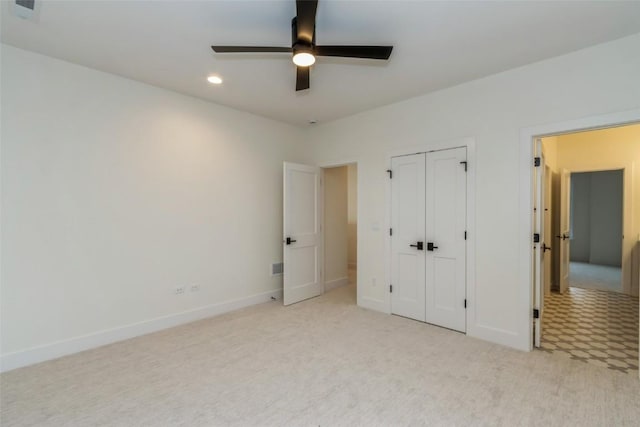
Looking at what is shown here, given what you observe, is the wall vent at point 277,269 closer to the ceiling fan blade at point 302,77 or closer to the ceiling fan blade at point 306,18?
the ceiling fan blade at point 302,77

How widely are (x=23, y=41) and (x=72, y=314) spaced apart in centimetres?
251

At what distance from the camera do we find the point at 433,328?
3543 millimetres

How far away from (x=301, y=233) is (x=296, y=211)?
14.2 inches

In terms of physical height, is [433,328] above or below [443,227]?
below

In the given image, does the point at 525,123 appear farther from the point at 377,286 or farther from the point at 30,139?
the point at 30,139

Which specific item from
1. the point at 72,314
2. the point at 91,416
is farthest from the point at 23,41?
the point at 91,416

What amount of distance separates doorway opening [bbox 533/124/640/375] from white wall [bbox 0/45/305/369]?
3.70 meters

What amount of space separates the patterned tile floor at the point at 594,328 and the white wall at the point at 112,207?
3.80 metres

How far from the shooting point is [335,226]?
5.49 meters

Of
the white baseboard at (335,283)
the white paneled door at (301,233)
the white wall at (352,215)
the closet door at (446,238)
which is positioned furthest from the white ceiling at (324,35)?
the white wall at (352,215)

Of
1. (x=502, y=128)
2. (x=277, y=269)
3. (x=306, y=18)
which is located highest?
(x=306, y=18)

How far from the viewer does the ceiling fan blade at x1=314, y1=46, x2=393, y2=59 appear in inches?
83.4

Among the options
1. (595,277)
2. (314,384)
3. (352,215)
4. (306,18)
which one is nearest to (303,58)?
(306,18)

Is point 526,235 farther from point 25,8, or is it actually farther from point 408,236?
point 25,8
